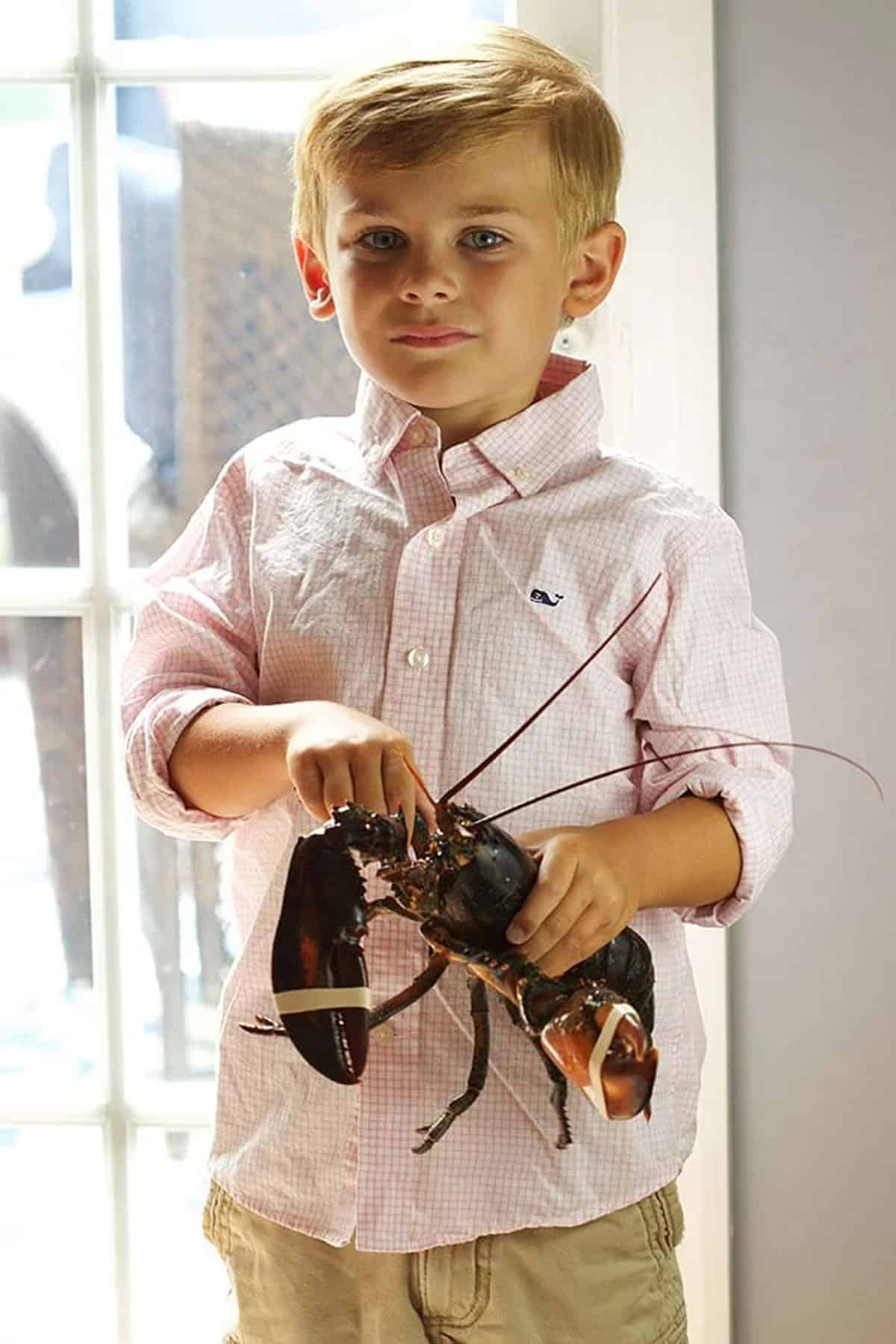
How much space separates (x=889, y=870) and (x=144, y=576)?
0.63 meters

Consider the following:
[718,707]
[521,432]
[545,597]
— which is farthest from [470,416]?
[718,707]

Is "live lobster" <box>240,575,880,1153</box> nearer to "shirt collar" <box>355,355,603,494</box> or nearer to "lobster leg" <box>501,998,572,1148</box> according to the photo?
"lobster leg" <box>501,998,572,1148</box>

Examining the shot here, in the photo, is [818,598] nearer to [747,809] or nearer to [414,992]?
[747,809]

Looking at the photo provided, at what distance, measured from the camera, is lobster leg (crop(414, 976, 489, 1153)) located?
1019 mm

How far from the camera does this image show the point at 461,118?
103 centimetres

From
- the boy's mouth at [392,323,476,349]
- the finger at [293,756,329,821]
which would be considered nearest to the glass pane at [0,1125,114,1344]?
the finger at [293,756,329,821]

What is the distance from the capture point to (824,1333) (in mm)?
1428

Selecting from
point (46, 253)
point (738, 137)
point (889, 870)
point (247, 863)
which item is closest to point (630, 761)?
point (247, 863)

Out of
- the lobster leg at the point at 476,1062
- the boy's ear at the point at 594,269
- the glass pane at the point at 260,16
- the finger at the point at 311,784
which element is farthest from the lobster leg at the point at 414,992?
the glass pane at the point at 260,16

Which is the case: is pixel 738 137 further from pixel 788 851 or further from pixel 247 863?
pixel 247 863

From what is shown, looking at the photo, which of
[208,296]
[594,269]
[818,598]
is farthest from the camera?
[208,296]

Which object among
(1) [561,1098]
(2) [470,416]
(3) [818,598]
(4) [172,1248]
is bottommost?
(4) [172,1248]

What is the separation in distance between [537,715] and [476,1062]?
0.69 ft

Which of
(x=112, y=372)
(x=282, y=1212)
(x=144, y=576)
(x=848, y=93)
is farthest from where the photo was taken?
(x=112, y=372)
